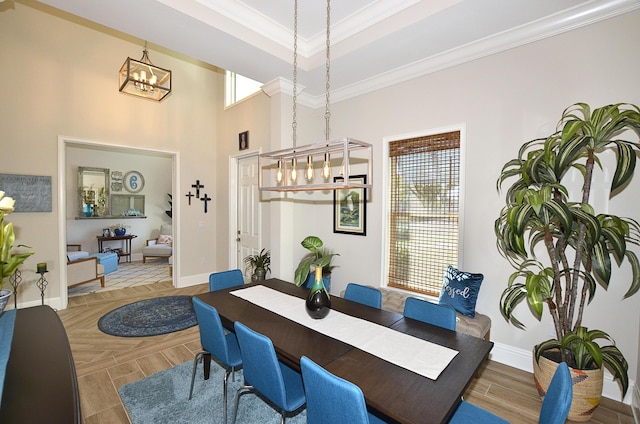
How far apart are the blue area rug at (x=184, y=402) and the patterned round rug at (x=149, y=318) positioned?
102 cm

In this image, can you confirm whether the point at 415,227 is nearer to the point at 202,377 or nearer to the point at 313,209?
the point at 313,209

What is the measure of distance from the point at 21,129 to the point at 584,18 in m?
6.06

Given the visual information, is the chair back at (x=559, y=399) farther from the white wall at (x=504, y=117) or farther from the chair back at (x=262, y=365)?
the white wall at (x=504, y=117)

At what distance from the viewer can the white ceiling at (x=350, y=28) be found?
231 centimetres

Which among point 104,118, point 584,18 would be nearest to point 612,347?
point 584,18

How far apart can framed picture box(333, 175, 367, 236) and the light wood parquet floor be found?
195cm

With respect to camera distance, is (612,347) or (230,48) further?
(230,48)

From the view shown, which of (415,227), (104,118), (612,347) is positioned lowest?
(612,347)

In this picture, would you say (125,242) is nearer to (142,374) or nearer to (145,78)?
(145,78)

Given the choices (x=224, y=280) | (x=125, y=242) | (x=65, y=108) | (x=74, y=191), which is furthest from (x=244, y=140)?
(x=125, y=242)

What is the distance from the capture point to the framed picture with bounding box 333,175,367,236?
3699 millimetres

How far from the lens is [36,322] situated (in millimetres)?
1406

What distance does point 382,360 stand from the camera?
146 cm

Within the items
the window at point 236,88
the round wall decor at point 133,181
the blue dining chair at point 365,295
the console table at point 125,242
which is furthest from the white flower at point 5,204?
the round wall decor at point 133,181
